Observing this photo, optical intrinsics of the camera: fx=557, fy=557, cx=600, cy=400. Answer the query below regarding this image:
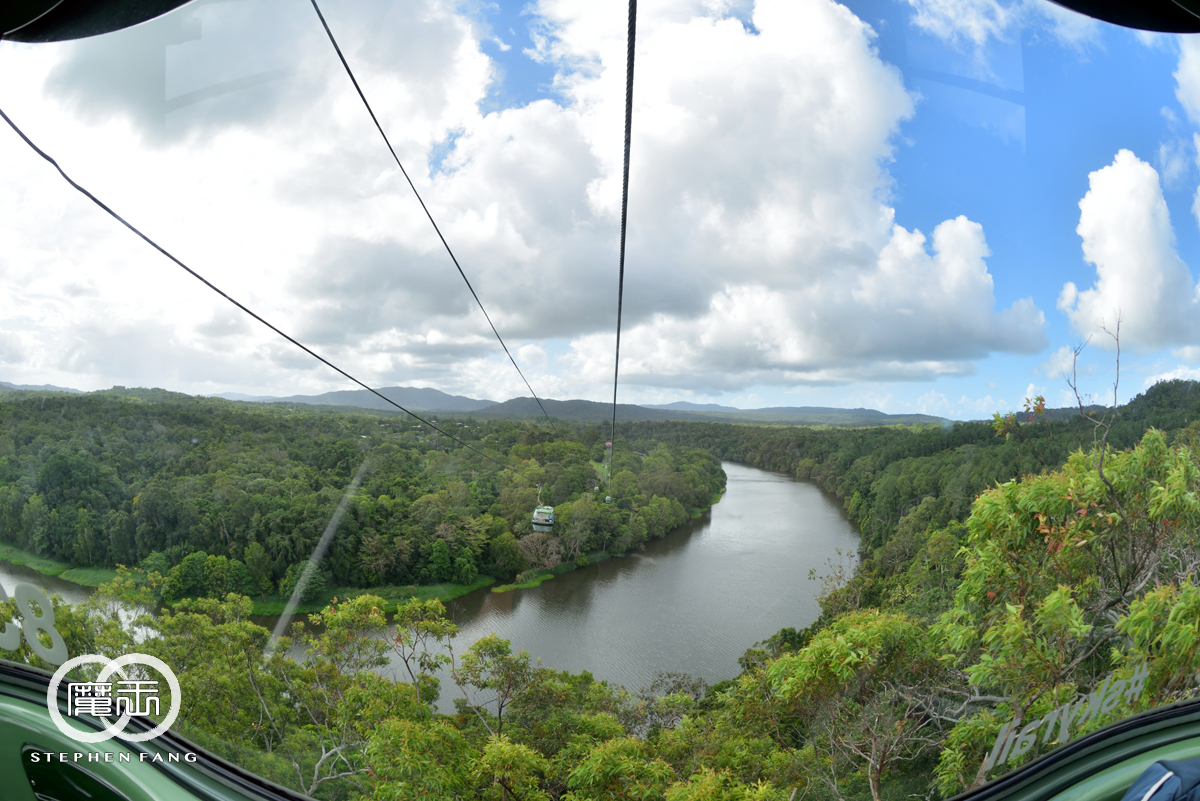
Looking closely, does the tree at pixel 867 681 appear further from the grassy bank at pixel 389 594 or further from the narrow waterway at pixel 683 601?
the narrow waterway at pixel 683 601

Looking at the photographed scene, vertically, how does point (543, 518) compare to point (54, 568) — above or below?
below

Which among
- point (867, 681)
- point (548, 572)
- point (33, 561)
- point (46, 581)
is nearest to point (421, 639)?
point (46, 581)

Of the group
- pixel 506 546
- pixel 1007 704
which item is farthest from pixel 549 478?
pixel 1007 704

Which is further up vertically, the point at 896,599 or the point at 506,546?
the point at 896,599

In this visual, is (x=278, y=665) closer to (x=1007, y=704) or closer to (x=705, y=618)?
(x=1007, y=704)

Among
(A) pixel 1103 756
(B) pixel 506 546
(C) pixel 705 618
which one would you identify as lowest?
(C) pixel 705 618

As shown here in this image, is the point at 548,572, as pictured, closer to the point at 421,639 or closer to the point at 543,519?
the point at 543,519

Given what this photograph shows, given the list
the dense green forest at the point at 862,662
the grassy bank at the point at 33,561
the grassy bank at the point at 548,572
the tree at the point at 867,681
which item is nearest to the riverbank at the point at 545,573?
the grassy bank at the point at 548,572
